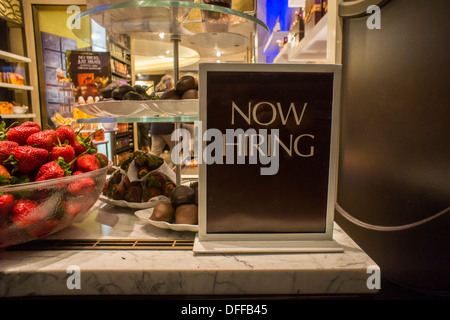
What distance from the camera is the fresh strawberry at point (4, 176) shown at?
59 cm

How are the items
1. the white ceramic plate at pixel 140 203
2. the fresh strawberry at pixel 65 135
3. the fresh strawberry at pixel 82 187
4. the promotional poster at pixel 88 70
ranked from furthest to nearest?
the promotional poster at pixel 88 70
the white ceramic plate at pixel 140 203
the fresh strawberry at pixel 65 135
the fresh strawberry at pixel 82 187

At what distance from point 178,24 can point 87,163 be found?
2.28ft

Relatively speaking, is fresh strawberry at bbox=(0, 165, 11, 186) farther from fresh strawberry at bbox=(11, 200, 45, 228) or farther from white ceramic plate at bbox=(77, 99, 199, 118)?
white ceramic plate at bbox=(77, 99, 199, 118)

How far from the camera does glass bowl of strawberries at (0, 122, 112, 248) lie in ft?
1.90

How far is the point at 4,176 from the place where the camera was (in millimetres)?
588

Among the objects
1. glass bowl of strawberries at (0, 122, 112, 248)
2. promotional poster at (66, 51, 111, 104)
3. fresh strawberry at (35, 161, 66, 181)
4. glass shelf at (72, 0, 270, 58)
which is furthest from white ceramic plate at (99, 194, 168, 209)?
promotional poster at (66, 51, 111, 104)

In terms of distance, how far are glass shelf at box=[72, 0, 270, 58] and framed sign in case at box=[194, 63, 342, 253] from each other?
14.6 inches

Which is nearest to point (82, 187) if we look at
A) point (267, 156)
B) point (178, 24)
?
point (267, 156)

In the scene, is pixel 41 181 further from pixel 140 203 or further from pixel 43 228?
pixel 140 203

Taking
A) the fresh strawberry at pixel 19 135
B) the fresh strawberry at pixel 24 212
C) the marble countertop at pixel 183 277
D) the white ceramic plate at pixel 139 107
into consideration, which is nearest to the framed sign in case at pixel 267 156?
the marble countertop at pixel 183 277

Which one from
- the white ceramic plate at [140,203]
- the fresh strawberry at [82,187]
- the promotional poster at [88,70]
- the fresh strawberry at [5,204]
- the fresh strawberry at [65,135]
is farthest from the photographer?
the promotional poster at [88,70]

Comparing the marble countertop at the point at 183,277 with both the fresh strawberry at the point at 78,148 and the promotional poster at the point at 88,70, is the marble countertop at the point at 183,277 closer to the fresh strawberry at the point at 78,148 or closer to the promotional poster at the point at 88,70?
→ the fresh strawberry at the point at 78,148

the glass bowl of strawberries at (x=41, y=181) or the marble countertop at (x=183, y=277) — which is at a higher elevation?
the glass bowl of strawberries at (x=41, y=181)
